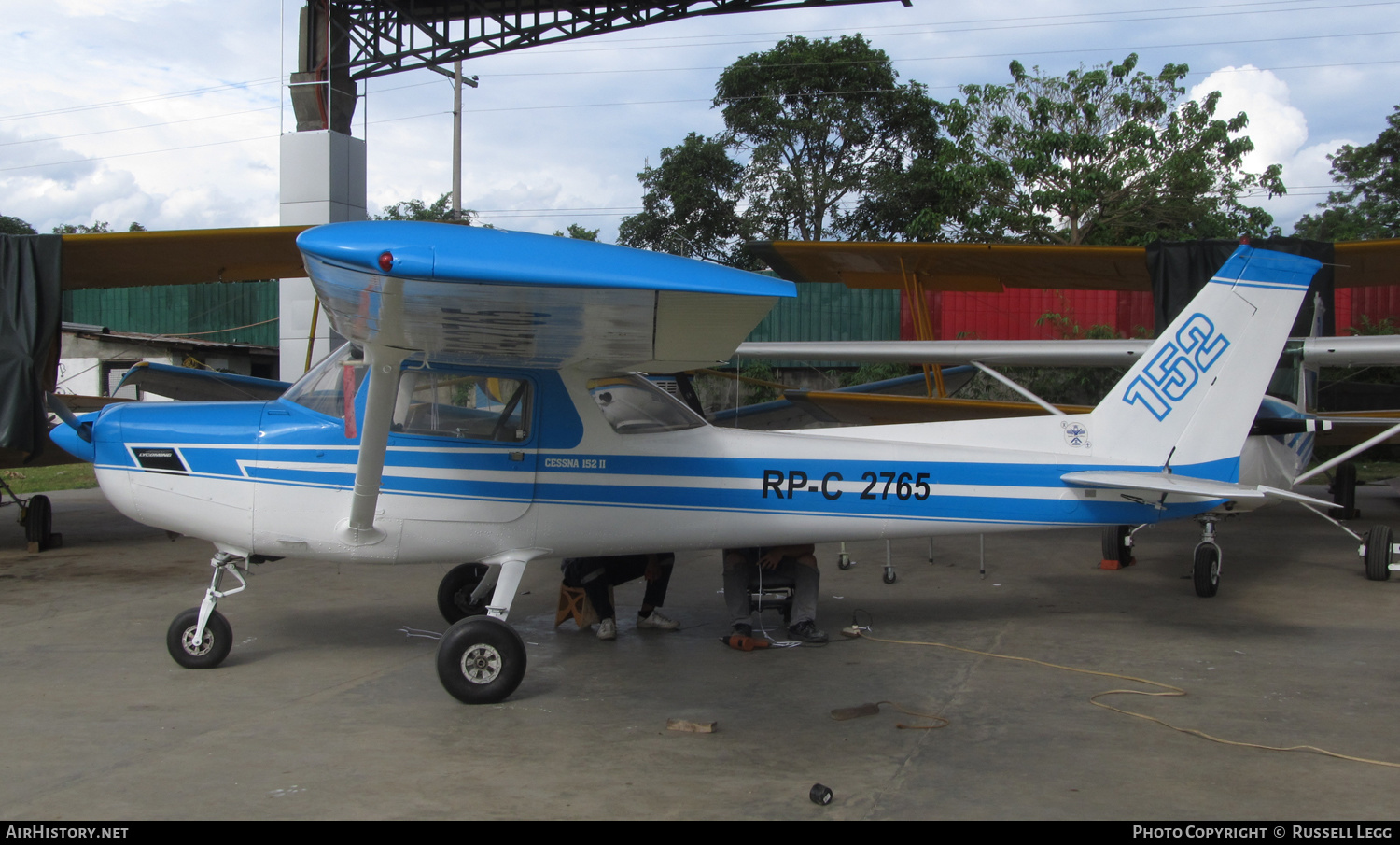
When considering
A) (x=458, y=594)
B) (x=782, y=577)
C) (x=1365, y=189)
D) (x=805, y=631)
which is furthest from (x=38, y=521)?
(x=1365, y=189)

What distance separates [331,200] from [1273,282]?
1092cm

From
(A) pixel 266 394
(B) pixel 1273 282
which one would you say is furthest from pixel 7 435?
(B) pixel 1273 282

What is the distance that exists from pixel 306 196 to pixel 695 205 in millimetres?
15169

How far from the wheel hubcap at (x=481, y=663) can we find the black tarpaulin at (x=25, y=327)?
622 centimetres

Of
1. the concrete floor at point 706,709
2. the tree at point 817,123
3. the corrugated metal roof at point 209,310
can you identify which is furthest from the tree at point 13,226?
the concrete floor at point 706,709

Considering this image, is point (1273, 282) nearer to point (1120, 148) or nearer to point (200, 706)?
point (200, 706)

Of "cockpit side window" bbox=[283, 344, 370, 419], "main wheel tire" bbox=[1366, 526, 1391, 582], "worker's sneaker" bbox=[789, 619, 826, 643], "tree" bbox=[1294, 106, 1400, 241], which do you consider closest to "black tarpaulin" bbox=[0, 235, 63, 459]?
"cockpit side window" bbox=[283, 344, 370, 419]

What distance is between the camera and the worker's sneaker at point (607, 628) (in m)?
6.11

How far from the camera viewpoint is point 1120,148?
856 inches

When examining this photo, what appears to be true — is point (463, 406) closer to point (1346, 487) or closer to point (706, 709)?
point (706, 709)

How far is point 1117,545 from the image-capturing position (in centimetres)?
865

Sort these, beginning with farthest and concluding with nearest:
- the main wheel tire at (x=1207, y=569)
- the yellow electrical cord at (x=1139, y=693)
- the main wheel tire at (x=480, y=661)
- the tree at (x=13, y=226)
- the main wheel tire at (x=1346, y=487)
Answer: the tree at (x=13, y=226) → the main wheel tire at (x=1346, y=487) → the main wheel tire at (x=1207, y=569) → the main wheel tire at (x=480, y=661) → the yellow electrical cord at (x=1139, y=693)

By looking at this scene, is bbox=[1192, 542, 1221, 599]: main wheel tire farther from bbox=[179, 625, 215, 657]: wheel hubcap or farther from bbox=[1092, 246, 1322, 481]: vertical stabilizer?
bbox=[179, 625, 215, 657]: wheel hubcap

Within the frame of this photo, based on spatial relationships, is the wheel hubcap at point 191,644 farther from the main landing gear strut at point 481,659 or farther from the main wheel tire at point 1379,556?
the main wheel tire at point 1379,556
